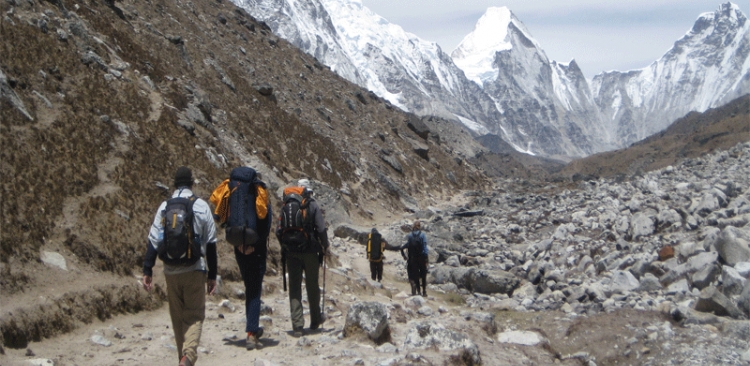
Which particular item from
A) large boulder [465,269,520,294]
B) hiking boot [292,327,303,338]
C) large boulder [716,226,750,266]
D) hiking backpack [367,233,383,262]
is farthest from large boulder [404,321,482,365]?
large boulder [465,269,520,294]

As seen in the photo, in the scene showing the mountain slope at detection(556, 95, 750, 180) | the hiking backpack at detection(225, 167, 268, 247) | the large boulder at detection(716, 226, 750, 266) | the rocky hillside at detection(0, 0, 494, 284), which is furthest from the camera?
the mountain slope at detection(556, 95, 750, 180)

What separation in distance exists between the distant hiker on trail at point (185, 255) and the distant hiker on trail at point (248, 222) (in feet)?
2.15

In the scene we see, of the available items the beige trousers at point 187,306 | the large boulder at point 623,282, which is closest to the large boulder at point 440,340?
the beige trousers at point 187,306

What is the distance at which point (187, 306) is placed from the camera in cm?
643

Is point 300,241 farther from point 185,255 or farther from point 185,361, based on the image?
point 185,361

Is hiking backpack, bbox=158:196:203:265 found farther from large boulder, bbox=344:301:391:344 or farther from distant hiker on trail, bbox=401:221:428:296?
distant hiker on trail, bbox=401:221:428:296

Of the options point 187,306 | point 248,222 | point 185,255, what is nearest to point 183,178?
point 185,255

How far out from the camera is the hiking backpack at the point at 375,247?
1474cm

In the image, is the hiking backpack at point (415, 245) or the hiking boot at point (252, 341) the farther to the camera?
the hiking backpack at point (415, 245)

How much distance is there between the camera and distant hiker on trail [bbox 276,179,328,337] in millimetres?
8094

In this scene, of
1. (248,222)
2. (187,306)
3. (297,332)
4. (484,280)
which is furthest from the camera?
(484,280)

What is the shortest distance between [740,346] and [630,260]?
5998mm

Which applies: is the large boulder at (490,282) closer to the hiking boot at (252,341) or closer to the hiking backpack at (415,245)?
the hiking backpack at (415,245)

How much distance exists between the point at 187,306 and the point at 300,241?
2006mm
